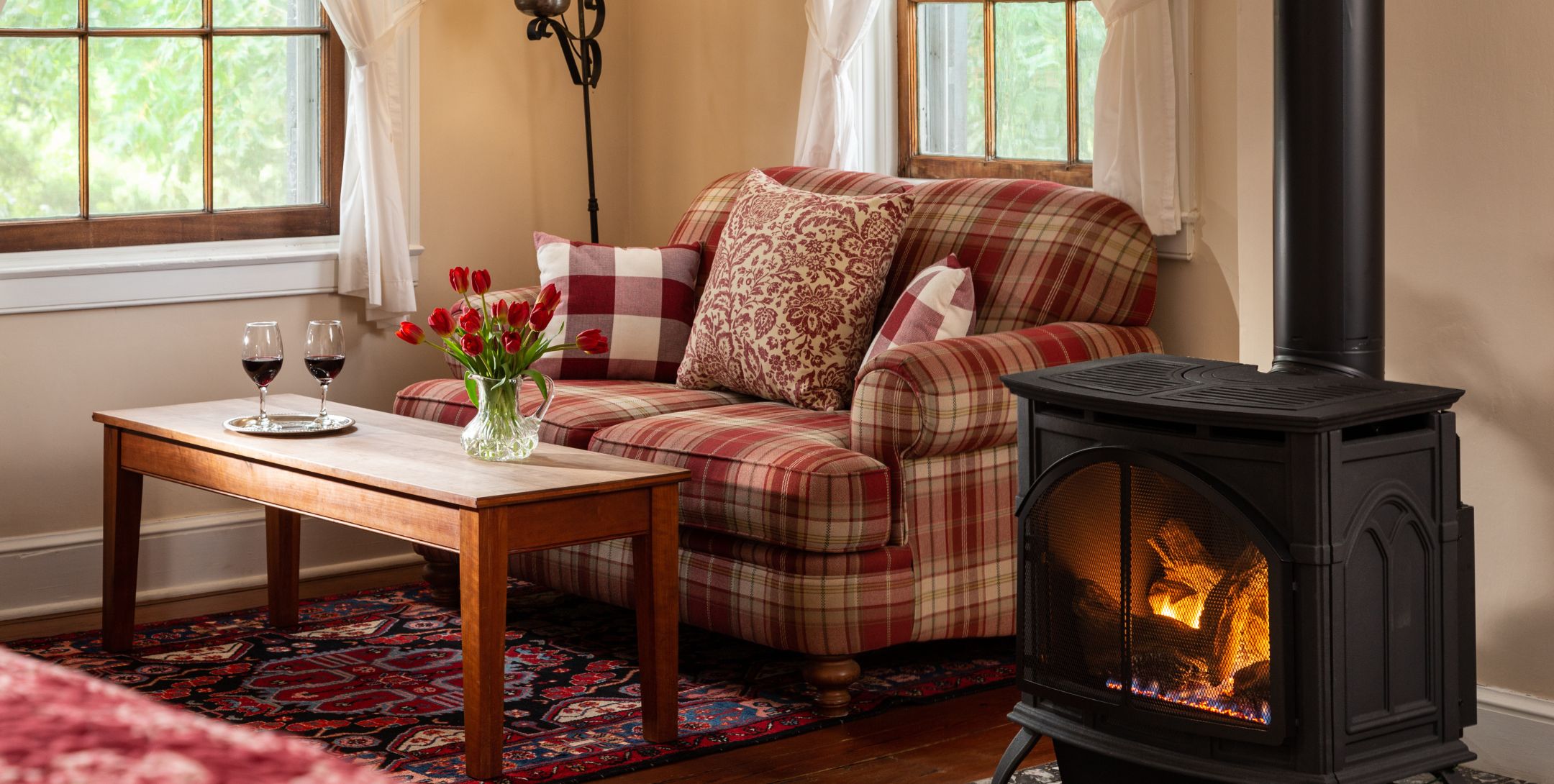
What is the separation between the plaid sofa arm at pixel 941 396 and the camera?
3.08 m

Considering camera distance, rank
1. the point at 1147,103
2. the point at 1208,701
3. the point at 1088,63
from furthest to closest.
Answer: the point at 1088,63 → the point at 1147,103 → the point at 1208,701

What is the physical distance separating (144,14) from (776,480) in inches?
84.7

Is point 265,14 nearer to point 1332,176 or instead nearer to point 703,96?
point 703,96

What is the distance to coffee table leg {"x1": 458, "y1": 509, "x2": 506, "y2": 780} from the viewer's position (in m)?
2.65

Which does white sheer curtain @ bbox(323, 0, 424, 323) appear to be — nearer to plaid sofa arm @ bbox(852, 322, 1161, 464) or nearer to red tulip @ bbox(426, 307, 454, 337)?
red tulip @ bbox(426, 307, 454, 337)

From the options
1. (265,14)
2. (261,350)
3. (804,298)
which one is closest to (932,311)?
(804,298)

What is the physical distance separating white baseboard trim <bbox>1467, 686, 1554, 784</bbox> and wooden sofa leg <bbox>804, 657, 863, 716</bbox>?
1.06 metres

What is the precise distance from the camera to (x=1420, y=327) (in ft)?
9.14

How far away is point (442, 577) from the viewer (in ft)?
13.0

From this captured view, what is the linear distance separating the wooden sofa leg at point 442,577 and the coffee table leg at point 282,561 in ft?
0.92

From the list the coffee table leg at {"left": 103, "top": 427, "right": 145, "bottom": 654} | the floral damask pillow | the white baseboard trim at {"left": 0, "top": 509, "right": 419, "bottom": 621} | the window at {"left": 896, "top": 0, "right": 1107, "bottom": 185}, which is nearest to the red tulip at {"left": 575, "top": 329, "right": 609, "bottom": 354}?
the floral damask pillow

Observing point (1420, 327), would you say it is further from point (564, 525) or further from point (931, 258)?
point (564, 525)

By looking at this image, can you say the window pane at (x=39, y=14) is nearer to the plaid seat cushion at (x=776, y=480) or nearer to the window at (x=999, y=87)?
the plaid seat cushion at (x=776, y=480)

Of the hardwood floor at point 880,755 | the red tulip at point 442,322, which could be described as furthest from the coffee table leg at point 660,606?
the red tulip at point 442,322
